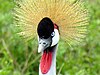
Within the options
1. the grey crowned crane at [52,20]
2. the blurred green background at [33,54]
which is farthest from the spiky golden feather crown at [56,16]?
the blurred green background at [33,54]

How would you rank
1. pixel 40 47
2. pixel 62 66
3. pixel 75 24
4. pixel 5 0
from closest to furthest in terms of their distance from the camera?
pixel 40 47, pixel 75 24, pixel 62 66, pixel 5 0

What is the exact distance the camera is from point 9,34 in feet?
13.3

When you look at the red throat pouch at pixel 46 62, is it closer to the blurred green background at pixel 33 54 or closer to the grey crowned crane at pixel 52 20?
the grey crowned crane at pixel 52 20

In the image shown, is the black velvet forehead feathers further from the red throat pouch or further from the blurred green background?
the blurred green background

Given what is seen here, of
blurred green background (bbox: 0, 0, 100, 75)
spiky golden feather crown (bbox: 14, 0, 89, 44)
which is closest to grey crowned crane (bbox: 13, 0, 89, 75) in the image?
spiky golden feather crown (bbox: 14, 0, 89, 44)

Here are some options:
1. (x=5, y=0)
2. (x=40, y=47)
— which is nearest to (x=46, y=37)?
(x=40, y=47)

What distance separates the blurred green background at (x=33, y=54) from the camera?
366cm

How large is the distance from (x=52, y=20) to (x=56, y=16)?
0.03 metres

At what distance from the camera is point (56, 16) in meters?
2.59

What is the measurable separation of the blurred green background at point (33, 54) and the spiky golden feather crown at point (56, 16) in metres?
0.81

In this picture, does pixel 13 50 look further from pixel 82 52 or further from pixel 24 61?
pixel 82 52

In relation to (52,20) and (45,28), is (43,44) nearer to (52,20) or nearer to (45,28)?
(45,28)

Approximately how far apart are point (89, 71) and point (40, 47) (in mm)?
1373

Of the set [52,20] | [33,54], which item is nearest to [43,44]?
[52,20]
